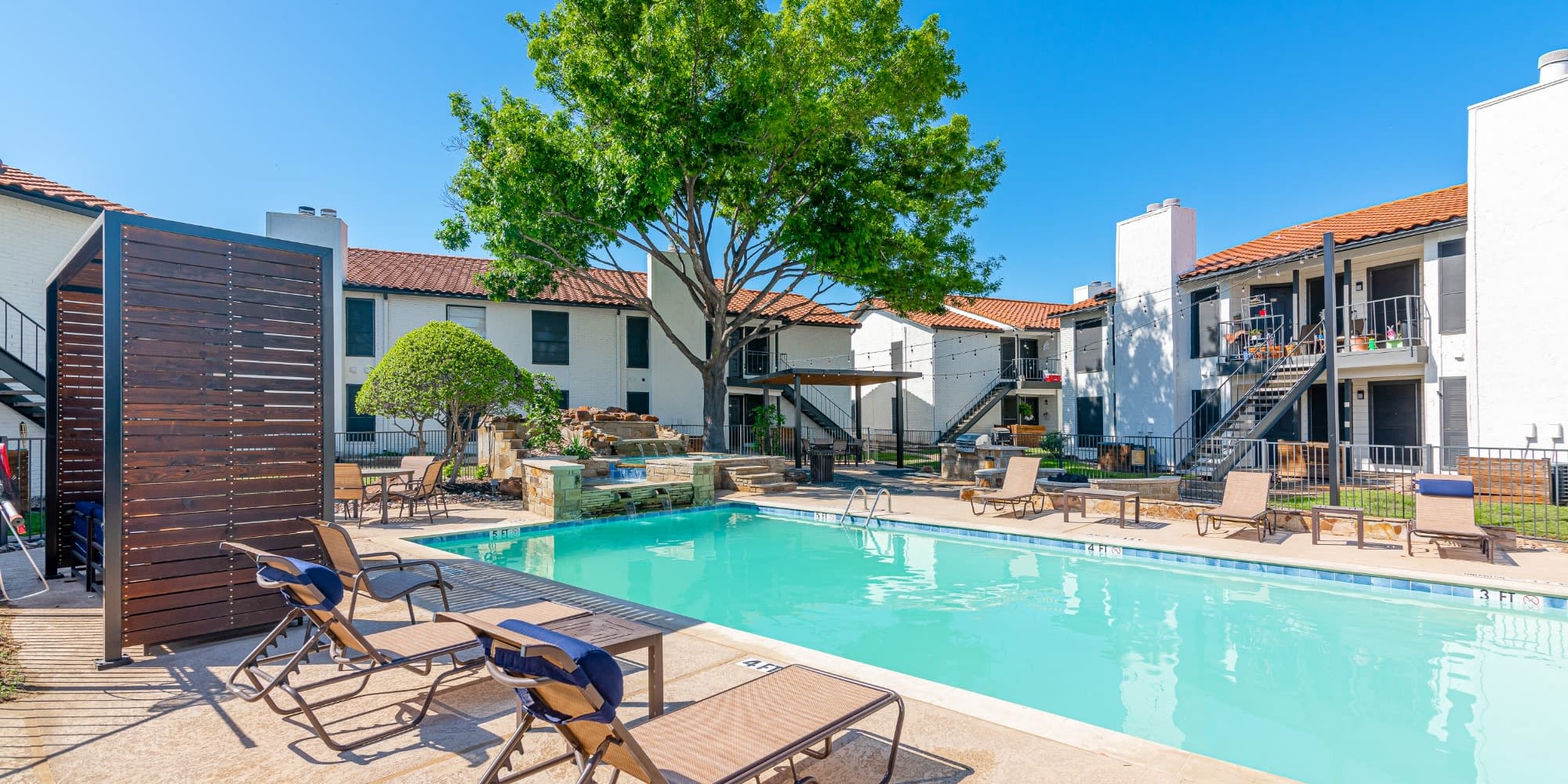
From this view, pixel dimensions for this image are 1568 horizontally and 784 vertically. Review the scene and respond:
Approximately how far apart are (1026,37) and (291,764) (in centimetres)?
1976

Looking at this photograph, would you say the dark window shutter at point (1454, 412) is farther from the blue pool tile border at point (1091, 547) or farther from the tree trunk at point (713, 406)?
the tree trunk at point (713, 406)

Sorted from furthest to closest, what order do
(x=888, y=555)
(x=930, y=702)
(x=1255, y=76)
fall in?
(x=1255, y=76) < (x=888, y=555) < (x=930, y=702)

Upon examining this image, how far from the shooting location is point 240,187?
1714 centimetres

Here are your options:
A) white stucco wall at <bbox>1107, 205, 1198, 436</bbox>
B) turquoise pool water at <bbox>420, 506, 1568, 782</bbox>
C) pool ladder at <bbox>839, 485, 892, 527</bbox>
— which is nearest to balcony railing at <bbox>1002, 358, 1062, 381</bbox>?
white stucco wall at <bbox>1107, 205, 1198, 436</bbox>

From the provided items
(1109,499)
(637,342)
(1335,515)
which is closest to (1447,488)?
(1335,515)

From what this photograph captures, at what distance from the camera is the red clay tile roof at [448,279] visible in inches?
837

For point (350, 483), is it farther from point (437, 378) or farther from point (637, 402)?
point (637, 402)

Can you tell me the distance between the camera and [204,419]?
4652mm

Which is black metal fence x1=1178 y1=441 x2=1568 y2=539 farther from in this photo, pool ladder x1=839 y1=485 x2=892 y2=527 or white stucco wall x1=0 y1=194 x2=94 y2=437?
white stucco wall x1=0 y1=194 x2=94 y2=437

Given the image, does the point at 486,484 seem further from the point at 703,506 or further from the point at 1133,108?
the point at 1133,108

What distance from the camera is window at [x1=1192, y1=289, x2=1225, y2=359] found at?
1816cm

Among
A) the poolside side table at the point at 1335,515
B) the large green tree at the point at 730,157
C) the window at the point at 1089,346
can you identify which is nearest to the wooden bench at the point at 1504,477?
the poolside side table at the point at 1335,515

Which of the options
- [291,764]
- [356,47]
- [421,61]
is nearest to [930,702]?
[291,764]

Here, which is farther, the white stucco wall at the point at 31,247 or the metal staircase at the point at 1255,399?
the metal staircase at the point at 1255,399
